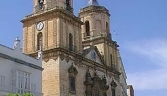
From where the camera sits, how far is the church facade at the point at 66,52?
3722cm

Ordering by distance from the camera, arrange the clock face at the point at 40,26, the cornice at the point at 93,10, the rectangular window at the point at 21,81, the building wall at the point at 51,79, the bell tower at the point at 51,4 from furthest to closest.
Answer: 1. the cornice at the point at 93,10
2. the bell tower at the point at 51,4
3. the clock face at the point at 40,26
4. the building wall at the point at 51,79
5. the rectangular window at the point at 21,81

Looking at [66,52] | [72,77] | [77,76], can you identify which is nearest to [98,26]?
[77,76]

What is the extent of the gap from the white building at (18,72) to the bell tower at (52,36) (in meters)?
5.96

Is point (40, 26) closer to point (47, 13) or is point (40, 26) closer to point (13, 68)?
point (47, 13)

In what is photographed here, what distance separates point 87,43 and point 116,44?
168 inches

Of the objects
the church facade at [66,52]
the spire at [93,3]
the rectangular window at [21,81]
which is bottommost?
the rectangular window at [21,81]

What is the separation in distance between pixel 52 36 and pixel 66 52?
2.26m

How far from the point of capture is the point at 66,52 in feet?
125

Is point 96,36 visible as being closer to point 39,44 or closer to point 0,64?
point 39,44

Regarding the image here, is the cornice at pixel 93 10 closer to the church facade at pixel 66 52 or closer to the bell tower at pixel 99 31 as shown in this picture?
the bell tower at pixel 99 31

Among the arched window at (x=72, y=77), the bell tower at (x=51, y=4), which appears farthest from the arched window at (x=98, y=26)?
the arched window at (x=72, y=77)

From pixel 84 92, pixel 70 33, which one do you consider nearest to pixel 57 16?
pixel 70 33

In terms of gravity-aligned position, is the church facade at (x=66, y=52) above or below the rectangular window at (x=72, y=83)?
above

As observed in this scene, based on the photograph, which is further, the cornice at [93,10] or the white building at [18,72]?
the cornice at [93,10]
